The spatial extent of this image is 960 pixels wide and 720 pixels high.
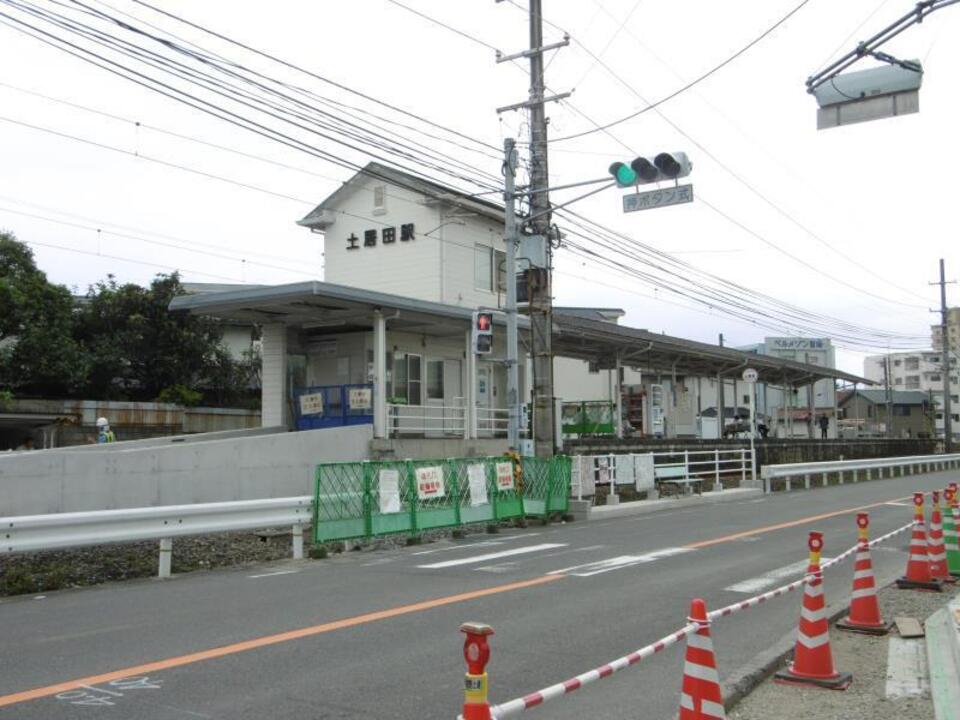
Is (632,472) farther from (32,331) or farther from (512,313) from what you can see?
(32,331)

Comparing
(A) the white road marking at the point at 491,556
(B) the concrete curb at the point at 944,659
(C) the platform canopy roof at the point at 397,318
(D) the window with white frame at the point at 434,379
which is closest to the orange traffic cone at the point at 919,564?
(B) the concrete curb at the point at 944,659

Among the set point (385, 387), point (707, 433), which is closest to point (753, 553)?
point (385, 387)

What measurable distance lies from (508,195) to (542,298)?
98.5 inches

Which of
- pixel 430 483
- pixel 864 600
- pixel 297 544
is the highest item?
pixel 430 483

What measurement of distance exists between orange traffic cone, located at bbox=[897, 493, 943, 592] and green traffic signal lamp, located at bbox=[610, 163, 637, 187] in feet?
28.1

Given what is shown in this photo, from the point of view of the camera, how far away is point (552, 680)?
20.6 ft

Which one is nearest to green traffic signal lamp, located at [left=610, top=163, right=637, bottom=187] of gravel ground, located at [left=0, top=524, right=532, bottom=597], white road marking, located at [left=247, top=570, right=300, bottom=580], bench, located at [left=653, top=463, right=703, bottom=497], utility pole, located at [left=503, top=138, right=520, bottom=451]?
utility pole, located at [left=503, top=138, right=520, bottom=451]

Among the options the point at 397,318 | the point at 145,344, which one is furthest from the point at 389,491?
the point at 145,344

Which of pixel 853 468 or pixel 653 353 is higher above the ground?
pixel 653 353

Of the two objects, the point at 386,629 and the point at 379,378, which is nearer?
the point at 386,629

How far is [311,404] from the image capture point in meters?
23.5

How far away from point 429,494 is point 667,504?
31.2 feet

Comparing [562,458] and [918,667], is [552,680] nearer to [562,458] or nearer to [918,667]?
[918,667]

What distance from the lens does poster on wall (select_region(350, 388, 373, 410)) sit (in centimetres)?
2227
